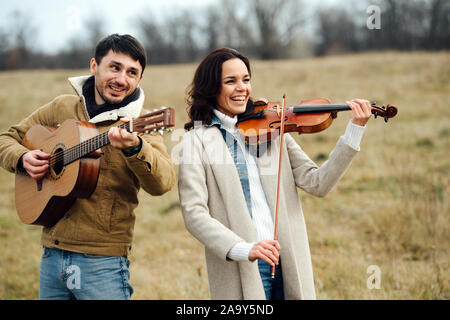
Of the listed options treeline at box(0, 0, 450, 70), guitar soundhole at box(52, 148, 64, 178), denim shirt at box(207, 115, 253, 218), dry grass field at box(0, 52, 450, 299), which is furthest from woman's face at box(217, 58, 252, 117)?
treeline at box(0, 0, 450, 70)

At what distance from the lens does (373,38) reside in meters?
37.0

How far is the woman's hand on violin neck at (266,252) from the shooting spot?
171 cm

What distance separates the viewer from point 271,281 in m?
2.10

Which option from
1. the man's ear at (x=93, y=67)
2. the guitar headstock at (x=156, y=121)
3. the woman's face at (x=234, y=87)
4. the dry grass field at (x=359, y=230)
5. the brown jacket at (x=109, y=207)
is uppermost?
the man's ear at (x=93, y=67)

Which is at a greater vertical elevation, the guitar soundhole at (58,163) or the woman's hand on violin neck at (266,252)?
the guitar soundhole at (58,163)

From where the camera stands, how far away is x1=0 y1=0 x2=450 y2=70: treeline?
32469 millimetres

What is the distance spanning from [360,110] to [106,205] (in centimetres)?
146

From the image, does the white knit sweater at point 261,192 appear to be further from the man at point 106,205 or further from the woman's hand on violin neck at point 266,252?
the man at point 106,205

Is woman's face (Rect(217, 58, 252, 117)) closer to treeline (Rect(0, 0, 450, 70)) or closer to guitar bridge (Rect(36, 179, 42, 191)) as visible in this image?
guitar bridge (Rect(36, 179, 42, 191))

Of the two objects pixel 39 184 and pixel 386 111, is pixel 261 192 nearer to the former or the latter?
pixel 386 111

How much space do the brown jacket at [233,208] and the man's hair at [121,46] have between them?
Answer: 59 cm

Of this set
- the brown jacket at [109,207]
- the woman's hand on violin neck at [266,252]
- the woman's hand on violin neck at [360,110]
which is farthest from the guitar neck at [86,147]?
the woman's hand on violin neck at [360,110]

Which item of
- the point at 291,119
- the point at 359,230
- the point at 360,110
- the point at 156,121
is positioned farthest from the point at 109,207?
the point at 359,230

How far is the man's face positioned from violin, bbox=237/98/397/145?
2.24 feet
